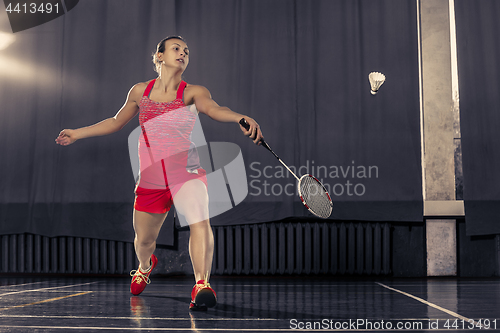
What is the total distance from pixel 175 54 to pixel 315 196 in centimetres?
90

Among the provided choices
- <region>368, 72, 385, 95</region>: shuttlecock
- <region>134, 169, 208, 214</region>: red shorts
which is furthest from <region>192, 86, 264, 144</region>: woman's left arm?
<region>368, 72, 385, 95</region>: shuttlecock

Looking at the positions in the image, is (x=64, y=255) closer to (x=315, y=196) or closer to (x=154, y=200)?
(x=154, y=200)

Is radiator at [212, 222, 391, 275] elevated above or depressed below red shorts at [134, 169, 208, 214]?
below

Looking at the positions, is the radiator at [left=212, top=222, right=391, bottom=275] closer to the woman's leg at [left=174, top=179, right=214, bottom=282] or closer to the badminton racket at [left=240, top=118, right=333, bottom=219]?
the badminton racket at [left=240, top=118, right=333, bottom=219]

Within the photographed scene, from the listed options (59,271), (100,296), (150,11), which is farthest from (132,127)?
(100,296)

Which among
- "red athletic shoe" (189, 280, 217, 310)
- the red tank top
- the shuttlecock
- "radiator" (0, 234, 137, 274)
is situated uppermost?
the shuttlecock

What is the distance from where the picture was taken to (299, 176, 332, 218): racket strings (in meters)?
2.01

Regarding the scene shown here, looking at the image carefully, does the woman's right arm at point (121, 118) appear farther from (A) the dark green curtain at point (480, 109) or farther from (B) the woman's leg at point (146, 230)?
(A) the dark green curtain at point (480, 109)

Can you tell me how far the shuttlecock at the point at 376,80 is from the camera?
395cm

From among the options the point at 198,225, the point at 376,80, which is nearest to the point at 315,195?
the point at 198,225

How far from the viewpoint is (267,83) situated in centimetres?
409

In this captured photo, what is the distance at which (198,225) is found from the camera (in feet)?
6.23

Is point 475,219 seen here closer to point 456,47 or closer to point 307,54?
point 456,47

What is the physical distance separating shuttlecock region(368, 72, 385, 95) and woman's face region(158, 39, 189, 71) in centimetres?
229
